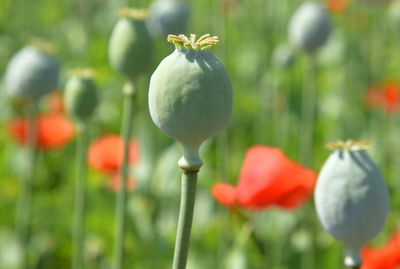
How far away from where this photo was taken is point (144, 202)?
117cm

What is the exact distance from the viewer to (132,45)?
23.3 inches


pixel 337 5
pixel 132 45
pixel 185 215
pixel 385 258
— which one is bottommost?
pixel 385 258

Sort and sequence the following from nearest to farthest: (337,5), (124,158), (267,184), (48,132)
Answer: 1. (124,158)
2. (267,184)
3. (48,132)
4. (337,5)

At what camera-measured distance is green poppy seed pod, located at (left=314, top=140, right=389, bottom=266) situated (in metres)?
0.41

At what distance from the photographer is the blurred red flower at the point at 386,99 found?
156 centimetres

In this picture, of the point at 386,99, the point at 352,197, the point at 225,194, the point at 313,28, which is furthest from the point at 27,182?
the point at 386,99

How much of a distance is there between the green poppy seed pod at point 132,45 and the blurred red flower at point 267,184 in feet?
0.64

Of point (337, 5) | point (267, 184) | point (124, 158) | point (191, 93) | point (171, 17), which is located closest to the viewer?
point (191, 93)

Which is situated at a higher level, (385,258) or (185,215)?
(185,215)

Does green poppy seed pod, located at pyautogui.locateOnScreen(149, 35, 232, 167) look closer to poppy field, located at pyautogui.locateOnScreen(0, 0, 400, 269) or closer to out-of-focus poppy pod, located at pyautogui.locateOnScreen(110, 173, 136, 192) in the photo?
poppy field, located at pyautogui.locateOnScreen(0, 0, 400, 269)

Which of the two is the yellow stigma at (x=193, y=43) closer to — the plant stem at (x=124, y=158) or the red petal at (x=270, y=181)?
the plant stem at (x=124, y=158)

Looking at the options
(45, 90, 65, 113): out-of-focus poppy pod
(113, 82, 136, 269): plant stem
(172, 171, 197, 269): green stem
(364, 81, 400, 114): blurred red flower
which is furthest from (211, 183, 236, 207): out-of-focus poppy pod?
(364, 81, 400, 114): blurred red flower

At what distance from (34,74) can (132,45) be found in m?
0.23

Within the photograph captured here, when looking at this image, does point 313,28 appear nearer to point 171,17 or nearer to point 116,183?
point 171,17
